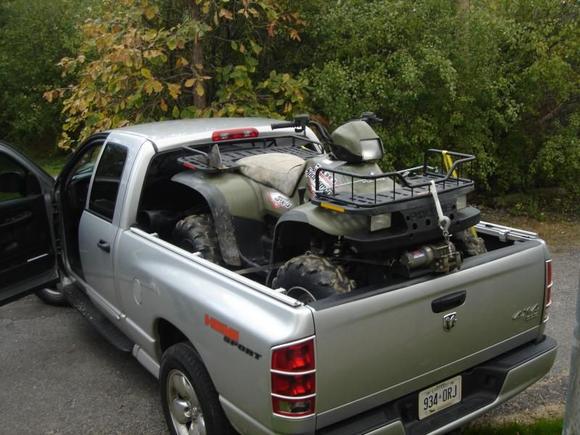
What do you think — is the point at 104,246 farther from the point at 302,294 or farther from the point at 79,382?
the point at 302,294

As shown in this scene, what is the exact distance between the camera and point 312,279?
3148 millimetres

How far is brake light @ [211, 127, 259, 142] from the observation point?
14.8 feet

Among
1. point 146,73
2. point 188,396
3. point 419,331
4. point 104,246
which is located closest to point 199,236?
point 104,246

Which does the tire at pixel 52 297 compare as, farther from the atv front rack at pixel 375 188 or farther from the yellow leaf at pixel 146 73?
the atv front rack at pixel 375 188

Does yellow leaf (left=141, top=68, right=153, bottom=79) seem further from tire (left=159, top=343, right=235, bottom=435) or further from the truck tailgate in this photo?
the truck tailgate

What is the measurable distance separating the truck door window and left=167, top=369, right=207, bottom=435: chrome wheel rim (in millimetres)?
1368

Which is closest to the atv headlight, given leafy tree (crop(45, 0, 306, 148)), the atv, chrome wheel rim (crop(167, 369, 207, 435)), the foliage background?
the atv

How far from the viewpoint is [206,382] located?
3188mm

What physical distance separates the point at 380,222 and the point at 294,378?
2.86 feet

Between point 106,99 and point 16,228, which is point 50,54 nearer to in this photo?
point 106,99

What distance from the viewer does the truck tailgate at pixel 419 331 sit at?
8.95 ft

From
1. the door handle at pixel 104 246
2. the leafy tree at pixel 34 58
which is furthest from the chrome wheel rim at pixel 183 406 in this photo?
the leafy tree at pixel 34 58

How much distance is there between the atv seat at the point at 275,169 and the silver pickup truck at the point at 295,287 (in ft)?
0.04

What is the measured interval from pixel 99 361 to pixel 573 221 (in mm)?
6657
